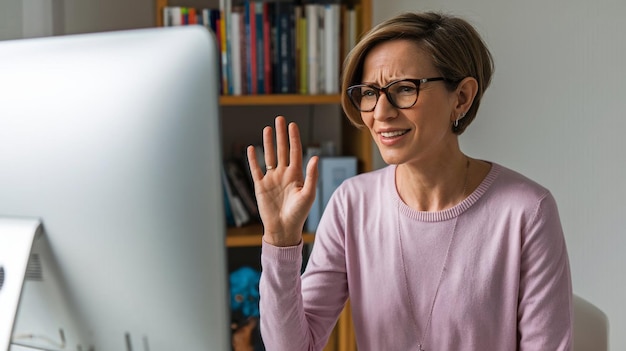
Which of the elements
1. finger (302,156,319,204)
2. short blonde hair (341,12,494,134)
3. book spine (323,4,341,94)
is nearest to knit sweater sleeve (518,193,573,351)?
short blonde hair (341,12,494,134)

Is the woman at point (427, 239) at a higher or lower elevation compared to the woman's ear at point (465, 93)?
lower

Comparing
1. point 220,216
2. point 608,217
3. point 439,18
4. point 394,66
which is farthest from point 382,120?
point 608,217

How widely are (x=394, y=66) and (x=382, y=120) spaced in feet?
0.31

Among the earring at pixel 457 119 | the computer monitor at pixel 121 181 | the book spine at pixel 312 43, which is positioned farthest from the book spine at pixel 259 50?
the computer monitor at pixel 121 181

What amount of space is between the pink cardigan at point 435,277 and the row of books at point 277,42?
1.22 m

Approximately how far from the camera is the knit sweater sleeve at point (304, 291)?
115 centimetres

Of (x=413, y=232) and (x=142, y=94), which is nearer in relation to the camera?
(x=142, y=94)

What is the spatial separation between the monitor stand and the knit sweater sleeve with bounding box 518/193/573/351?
803mm

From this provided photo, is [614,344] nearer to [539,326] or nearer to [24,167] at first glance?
[539,326]

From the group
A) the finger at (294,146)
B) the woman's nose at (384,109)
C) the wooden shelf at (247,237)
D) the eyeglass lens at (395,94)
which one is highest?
the eyeglass lens at (395,94)

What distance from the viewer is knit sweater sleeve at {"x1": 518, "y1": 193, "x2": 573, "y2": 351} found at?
122cm

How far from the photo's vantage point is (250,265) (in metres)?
2.96

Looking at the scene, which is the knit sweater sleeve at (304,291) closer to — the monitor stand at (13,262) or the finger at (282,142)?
the finger at (282,142)

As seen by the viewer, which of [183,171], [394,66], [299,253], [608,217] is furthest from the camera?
[608,217]
